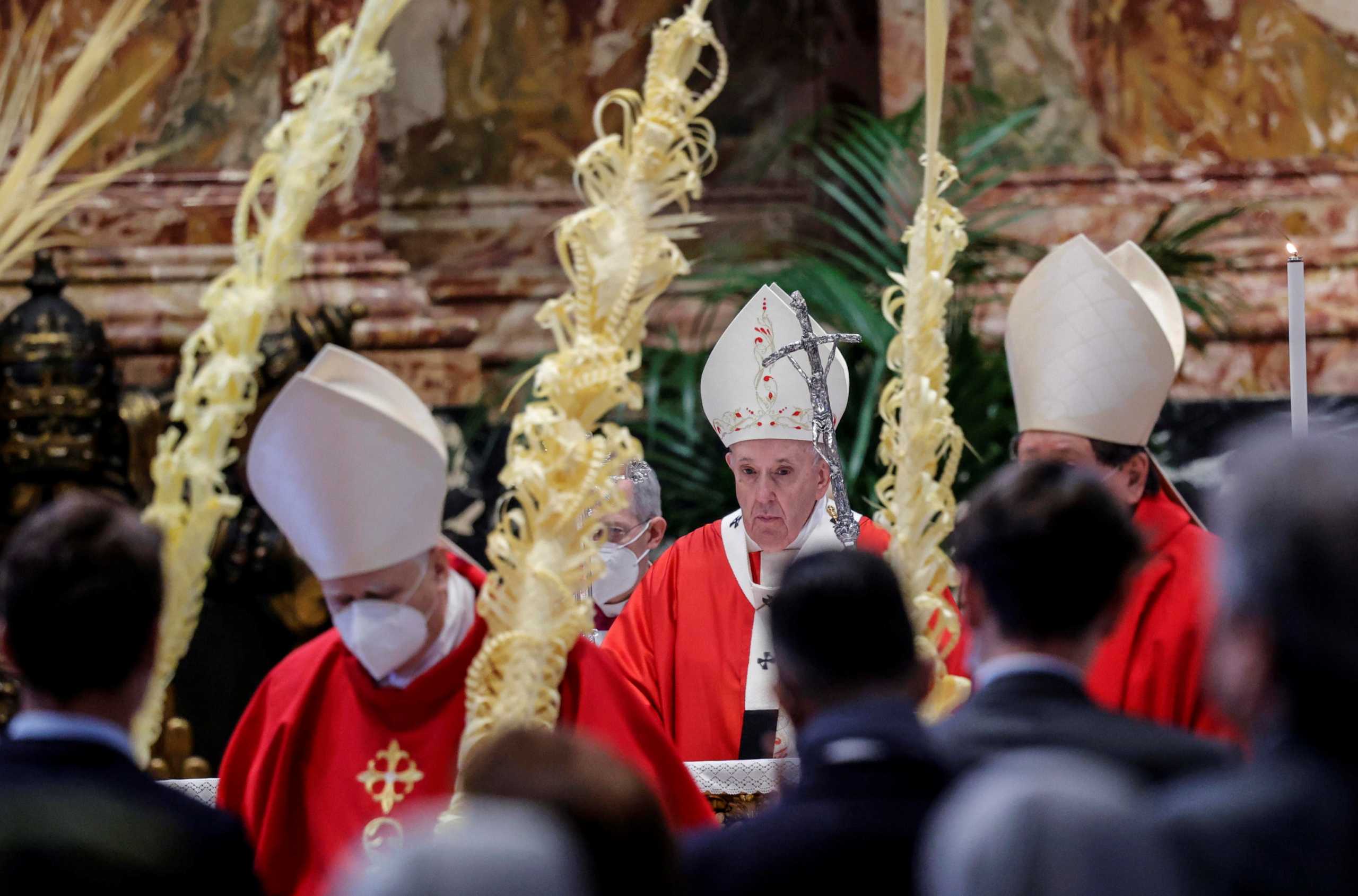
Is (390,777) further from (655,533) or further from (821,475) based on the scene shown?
(655,533)

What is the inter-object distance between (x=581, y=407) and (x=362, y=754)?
2.63ft

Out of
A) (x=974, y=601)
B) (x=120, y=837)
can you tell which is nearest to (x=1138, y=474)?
(x=974, y=601)

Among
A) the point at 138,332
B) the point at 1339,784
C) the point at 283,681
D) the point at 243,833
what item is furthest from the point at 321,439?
the point at 138,332

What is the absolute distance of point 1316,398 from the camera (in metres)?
7.09

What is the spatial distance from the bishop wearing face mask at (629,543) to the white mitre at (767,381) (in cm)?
40

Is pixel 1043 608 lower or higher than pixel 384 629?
higher

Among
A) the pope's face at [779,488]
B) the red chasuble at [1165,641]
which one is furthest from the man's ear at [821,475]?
the red chasuble at [1165,641]

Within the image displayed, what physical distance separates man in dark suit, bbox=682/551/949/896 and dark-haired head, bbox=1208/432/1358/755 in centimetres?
39

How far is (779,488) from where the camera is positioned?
491 cm

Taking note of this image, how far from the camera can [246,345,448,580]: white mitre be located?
341 cm

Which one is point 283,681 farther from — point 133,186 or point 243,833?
point 133,186

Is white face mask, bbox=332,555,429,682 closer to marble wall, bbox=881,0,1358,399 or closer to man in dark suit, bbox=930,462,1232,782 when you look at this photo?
man in dark suit, bbox=930,462,1232,782

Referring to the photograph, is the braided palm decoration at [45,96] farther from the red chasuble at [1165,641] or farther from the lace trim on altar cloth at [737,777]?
the red chasuble at [1165,641]

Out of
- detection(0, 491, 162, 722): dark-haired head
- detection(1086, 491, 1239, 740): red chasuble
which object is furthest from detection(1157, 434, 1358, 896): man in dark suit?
detection(1086, 491, 1239, 740): red chasuble
